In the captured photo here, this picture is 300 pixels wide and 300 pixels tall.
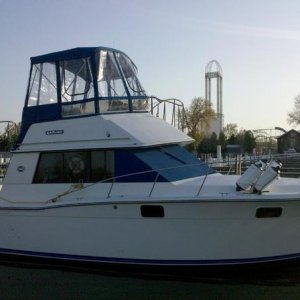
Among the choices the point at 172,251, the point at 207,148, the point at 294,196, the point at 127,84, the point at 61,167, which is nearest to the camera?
the point at 294,196

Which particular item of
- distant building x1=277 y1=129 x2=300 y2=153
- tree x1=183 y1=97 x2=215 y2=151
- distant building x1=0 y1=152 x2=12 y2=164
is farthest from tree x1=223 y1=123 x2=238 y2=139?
distant building x1=0 y1=152 x2=12 y2=164

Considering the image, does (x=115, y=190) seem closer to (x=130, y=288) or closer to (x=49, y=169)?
(x=49, y=169)

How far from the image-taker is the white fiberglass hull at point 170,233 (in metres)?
6.78

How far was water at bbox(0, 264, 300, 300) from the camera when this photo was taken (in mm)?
6660

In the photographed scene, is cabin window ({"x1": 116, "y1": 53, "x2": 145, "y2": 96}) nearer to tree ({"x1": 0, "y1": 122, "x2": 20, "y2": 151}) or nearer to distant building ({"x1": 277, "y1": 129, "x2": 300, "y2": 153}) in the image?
tree ({"x1": 0, "y1": 122, "x2": 20, "y2": 151})

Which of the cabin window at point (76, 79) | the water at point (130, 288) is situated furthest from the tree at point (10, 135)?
the water at point (130, 288)

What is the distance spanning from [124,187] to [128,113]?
159cm

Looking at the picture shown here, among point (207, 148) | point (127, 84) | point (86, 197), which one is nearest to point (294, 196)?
point (86, 197)

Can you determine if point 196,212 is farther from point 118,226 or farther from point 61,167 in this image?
point 61,167

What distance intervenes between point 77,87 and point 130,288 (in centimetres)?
370

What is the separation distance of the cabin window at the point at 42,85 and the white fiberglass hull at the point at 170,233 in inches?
84.5

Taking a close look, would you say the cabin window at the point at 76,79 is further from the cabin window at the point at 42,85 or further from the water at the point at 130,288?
the water at the point at 130,288

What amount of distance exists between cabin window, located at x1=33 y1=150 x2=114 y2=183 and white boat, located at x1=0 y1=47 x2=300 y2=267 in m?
0.02

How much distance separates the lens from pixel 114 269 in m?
7.60
